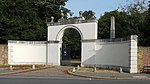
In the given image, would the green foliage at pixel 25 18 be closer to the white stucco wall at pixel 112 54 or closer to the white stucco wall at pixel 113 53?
the white stucco wall at pixel 112 54

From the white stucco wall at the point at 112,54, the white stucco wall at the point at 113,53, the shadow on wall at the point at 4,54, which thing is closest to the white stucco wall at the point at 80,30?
the white stucco wall at the point at 112,54

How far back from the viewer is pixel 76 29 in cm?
4028

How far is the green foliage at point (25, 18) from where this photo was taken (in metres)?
48.1

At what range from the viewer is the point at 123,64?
108 ft

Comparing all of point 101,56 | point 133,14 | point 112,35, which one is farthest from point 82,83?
point 133,14

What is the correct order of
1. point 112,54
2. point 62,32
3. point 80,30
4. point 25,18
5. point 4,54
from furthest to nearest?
point 25,18
point 4,54
point 62,32
point 80,30
point 112,54

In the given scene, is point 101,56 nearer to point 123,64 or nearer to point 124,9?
point 123,64

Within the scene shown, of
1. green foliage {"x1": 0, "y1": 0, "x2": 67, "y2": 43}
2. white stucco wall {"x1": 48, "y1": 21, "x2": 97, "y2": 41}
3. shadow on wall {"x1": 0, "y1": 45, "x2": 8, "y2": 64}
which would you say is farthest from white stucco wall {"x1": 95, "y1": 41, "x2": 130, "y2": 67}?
green foliage {"x1": 0, "y1": 0, "x2": 67, "y2": 43}

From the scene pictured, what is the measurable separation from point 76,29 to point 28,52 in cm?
724

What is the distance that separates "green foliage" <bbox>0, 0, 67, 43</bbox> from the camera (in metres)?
48.1

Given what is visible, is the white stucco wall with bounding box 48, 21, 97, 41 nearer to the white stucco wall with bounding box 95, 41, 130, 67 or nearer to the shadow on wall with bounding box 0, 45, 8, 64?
the white stucco wall with bounding box 95, 41, 130, 67

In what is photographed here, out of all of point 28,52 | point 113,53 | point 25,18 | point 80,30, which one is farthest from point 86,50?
point 25,18

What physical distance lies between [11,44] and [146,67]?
18.6 m

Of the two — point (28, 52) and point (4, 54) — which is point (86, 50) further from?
point (4, 54)
